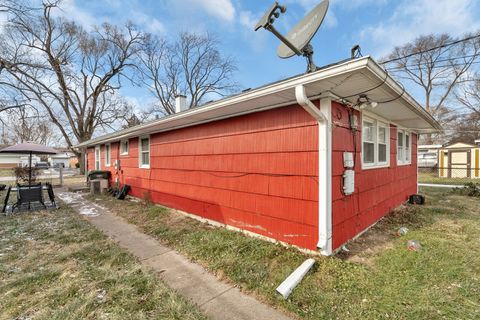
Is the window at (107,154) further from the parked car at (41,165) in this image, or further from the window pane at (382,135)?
the window pane at (382,135)

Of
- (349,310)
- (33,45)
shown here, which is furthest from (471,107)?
(33,45)

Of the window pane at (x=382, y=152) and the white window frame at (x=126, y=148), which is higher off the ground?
the white window frame at (x=126, y=148)

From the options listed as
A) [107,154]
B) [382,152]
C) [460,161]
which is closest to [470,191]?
[382,152]

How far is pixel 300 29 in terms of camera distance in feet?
11.7

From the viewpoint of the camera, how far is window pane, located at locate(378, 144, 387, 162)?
5.00m

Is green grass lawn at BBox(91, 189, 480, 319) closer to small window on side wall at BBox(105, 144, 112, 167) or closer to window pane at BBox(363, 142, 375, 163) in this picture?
window pane at BBox(363, 142, 375, 163)

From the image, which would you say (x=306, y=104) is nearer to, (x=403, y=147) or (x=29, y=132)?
(x=403, y=147)

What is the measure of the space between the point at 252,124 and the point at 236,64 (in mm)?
23477

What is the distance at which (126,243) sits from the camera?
13.3ft

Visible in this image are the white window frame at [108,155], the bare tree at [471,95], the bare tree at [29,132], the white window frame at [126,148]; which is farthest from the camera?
the bare tree at [29,132]

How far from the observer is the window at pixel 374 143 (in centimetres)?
432

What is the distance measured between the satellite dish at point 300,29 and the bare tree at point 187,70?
2284 cm

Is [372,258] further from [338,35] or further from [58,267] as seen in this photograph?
[338,35]

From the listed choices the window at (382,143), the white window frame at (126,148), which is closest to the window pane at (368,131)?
the window at (382,143)
